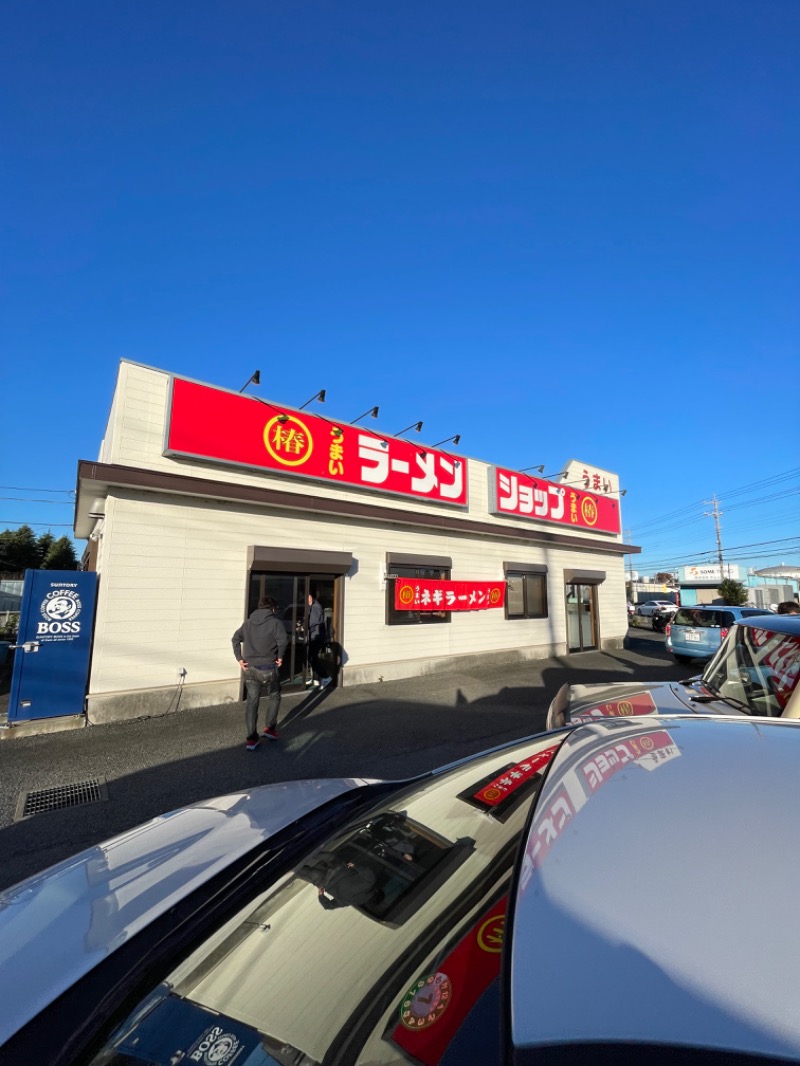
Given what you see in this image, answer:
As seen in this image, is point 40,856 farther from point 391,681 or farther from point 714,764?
point 391,681

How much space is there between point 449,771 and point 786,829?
1.50 metres

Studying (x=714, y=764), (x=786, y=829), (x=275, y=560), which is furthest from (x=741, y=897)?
(x=275, y=560)

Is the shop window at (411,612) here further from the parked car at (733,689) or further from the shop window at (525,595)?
the parked car at (733,689)

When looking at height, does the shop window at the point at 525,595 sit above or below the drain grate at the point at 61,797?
above

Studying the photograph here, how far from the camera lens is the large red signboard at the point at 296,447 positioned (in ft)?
25.6

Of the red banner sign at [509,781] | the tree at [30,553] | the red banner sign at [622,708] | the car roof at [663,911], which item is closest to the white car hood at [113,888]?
the red banner sign at [509,781]

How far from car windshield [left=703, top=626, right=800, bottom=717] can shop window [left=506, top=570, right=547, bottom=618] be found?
860 centimetres

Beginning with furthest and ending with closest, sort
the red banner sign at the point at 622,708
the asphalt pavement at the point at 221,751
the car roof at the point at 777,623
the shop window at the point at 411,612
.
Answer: the shop window at the point at 411,612
the asphalt pavement at the point at 221,751
the car roof at the point at 777,623
the red banner sign at the point at 622,708

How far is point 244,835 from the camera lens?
1.79 m

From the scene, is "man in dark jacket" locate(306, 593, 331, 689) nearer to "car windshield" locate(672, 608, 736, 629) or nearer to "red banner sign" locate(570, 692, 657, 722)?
"red banner sign" locate(570, 692, 657, 722)

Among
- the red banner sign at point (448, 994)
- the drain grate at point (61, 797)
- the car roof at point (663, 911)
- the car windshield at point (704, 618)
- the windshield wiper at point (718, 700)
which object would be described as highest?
the car windshield at point (704, 618)

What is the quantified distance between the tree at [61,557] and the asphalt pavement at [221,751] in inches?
1497

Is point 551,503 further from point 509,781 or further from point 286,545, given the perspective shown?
point 509,781

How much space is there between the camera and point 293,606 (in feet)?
29.0
